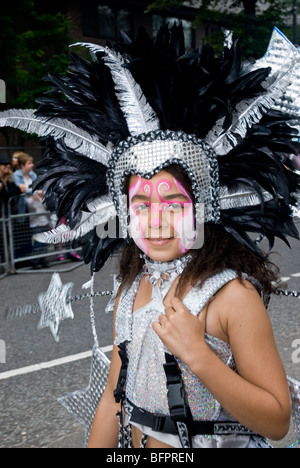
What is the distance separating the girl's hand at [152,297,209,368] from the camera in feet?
4.22

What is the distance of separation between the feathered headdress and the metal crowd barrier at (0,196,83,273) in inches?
248

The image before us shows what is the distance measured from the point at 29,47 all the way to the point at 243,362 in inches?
614

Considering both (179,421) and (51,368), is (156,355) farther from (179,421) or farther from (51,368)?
(51,368)

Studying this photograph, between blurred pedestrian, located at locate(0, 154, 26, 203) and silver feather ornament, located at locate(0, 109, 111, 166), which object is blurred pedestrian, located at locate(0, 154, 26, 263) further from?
silver feather ornament, located at locate(0, 109, 111, 166)

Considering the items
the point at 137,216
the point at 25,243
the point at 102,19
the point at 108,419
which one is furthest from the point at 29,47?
the point at 108,419

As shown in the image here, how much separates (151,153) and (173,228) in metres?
0.22

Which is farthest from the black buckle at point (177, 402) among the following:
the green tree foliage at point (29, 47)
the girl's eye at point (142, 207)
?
the green tree foliage at point (29, 47)

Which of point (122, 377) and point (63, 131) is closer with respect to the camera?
point (122, 377)

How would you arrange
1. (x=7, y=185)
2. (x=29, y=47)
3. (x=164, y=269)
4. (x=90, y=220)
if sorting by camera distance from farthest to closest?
(x=29, y=47) → (x=7, y=185) → (x=90, y=220) → (x=164, y=269)

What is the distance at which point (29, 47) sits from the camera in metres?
15.3

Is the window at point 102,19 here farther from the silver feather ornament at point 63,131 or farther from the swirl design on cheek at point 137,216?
the swirl design on cheek at point 137,216

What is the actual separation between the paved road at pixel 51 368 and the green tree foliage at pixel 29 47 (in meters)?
9.78

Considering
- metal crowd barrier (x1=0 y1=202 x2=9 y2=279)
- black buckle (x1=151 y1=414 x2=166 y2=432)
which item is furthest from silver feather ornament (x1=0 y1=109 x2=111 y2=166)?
metal crowd barrier (x1=0 y1=202 x2=9 y2=279)

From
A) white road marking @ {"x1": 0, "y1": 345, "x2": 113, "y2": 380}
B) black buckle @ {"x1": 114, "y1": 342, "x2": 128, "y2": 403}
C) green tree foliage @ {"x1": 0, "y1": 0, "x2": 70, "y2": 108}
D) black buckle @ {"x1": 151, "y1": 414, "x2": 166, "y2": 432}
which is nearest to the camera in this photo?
black buckle @ {"x1": 151, "y1": 414, "x2": 166, "y2": 432}
